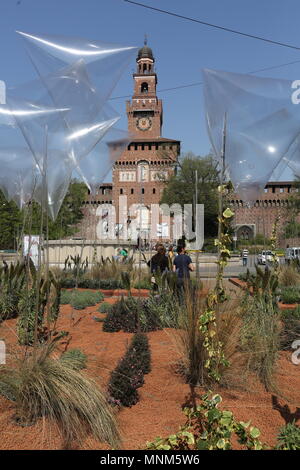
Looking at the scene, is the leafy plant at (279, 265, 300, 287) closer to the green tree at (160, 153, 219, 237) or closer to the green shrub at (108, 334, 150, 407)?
the green shrub at (108, 334, 150, 407)

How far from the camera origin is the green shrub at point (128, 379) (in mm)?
3109

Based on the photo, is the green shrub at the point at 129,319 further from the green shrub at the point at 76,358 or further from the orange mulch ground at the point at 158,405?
the green shrub at the point at 76,358

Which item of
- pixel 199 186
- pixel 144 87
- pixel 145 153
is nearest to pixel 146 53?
pixel 144 87

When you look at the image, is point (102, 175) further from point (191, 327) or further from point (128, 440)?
point (128, 440)

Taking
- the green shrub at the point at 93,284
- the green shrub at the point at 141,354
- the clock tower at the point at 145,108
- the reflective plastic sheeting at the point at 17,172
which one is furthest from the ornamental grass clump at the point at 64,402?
the clock tower at the point at 145,108

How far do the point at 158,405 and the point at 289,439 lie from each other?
1.11 m

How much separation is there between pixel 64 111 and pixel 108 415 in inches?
108

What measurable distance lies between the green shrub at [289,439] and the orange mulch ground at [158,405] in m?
0.24

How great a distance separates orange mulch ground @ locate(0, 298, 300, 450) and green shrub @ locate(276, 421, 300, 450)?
245 millimetres

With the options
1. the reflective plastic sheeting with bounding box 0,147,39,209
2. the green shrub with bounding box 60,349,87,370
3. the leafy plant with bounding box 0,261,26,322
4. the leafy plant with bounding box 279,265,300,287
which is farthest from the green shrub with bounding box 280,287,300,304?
the green shrub with bounding box 60,349,87,370

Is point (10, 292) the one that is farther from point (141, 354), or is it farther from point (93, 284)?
point (93, 284)

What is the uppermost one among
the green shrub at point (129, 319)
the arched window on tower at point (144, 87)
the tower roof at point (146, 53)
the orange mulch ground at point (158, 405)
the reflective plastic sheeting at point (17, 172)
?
the tower roof at point (146, 53)

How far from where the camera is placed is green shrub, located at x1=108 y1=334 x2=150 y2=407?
3109 millimetres
